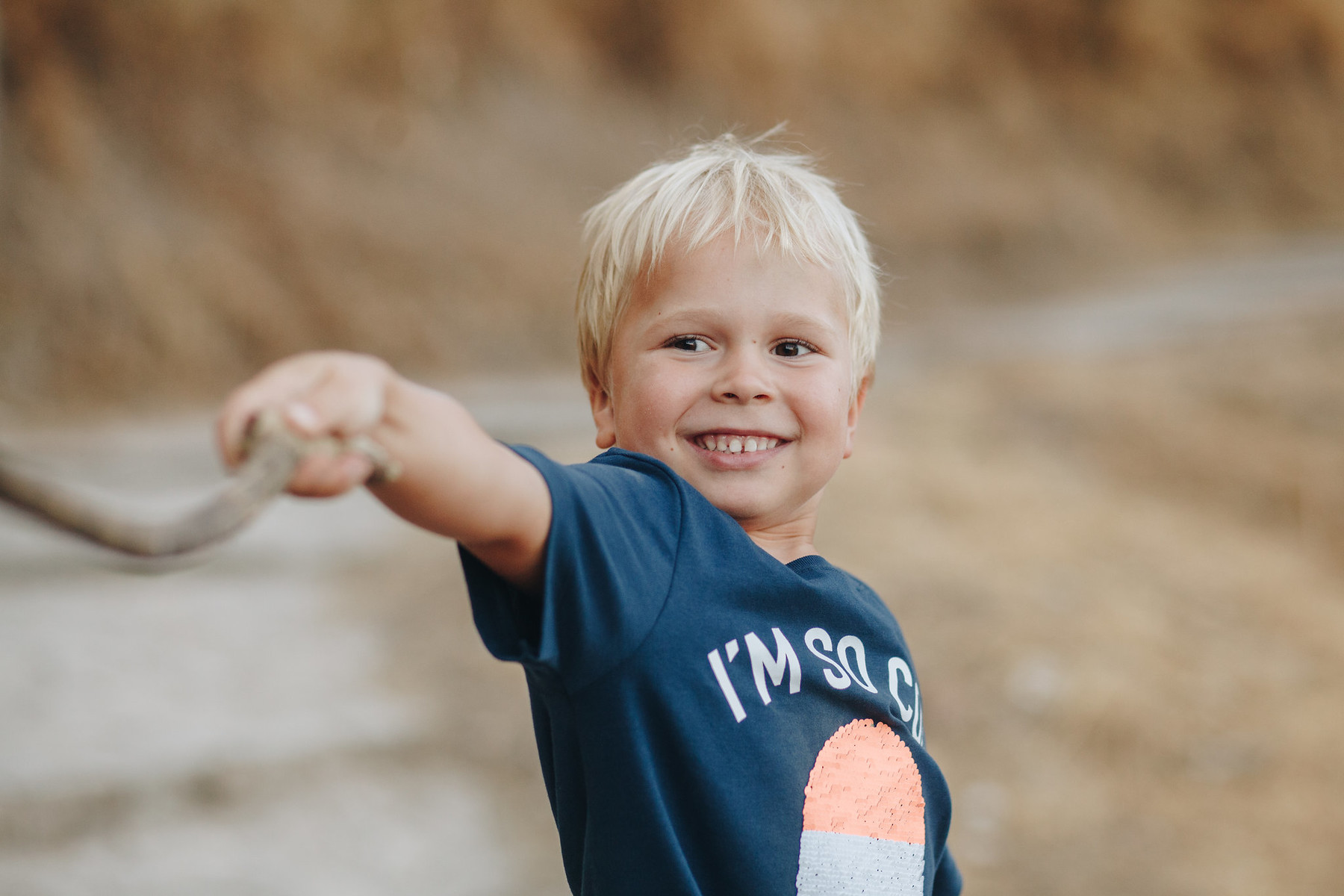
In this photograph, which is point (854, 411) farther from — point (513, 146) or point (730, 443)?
point (513, 146)

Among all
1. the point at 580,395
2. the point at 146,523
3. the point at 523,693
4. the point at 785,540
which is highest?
the point at 580,395

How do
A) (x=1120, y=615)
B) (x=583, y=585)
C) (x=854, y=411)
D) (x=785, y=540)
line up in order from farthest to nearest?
(x=1120, y=615), (x=854, y=411), (x=785, y=540), (x=583, y=585)

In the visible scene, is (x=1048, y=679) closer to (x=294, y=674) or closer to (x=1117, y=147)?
(x=294, y=674)

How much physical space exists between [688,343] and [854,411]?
0.30 metres

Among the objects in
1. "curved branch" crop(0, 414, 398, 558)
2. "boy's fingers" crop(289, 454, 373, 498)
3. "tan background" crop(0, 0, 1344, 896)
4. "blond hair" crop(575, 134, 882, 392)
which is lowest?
"curved branch" crop(0, 414, 398, 558)

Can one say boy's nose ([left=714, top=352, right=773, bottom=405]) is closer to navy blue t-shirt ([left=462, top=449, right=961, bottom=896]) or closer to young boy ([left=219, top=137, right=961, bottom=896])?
young boy ([left=219, top=137, right=961, bottom=896])

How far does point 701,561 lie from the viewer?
90 centimetres

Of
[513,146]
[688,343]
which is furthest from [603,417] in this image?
[513,146]

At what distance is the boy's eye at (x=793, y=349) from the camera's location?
3.45 ft

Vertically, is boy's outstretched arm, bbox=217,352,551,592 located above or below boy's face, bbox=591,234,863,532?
below

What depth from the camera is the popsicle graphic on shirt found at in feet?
3.19

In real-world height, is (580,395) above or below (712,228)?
above

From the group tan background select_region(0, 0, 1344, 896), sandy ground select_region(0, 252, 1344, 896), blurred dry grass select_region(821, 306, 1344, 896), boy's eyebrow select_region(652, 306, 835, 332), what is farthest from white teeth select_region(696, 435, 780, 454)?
blurred dry grass select_region(821, 306, 1344, 896)

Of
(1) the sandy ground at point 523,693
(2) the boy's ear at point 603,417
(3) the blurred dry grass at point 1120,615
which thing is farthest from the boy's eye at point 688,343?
(3) the blurred dry grass at point 1120,615
